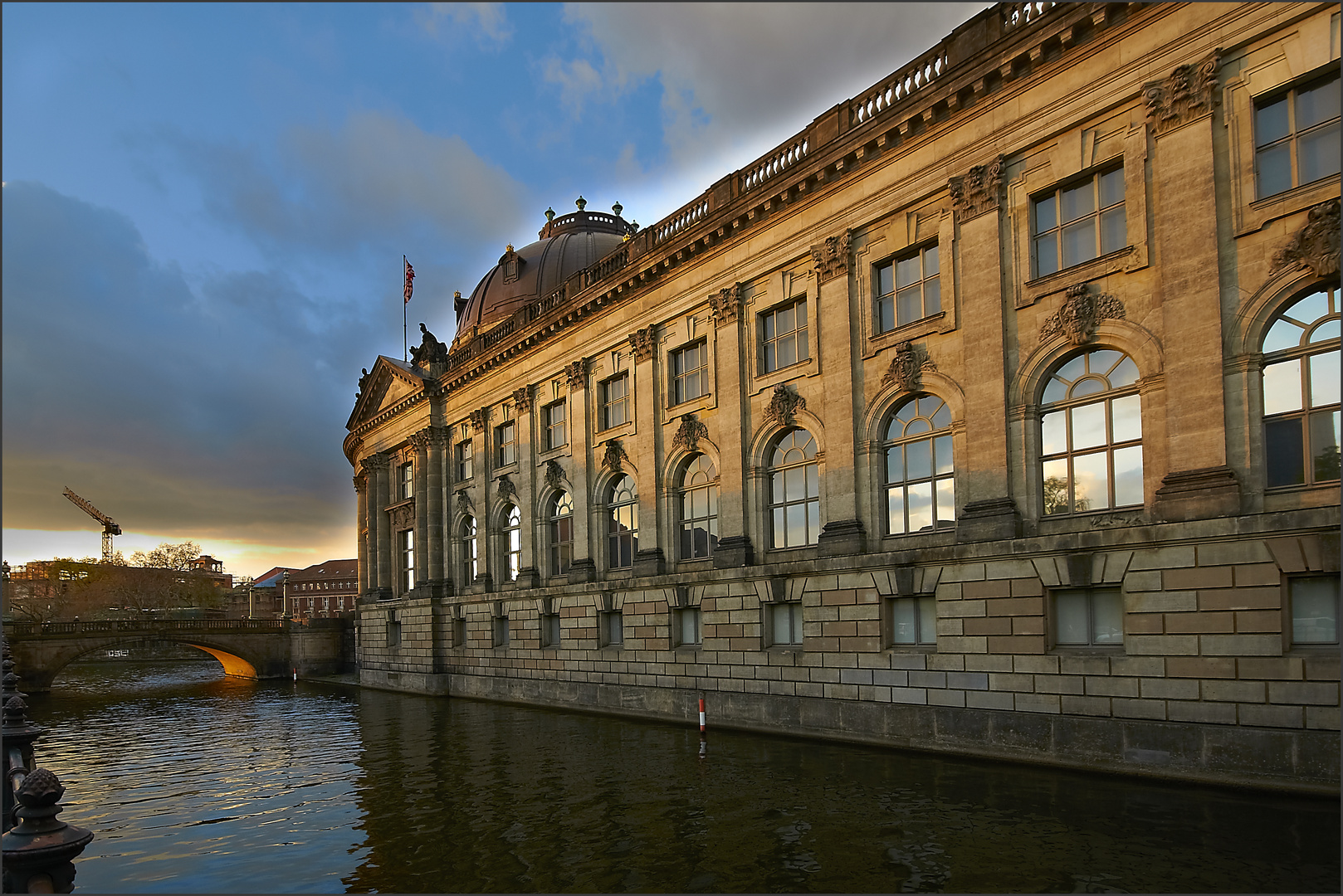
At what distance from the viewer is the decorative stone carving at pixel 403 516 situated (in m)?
51.6

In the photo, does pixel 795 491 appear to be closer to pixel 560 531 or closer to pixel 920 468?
pixel 920 468

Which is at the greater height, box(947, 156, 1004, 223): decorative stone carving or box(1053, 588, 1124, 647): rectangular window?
box(947, 156, 1004, 223): decorative stone carving

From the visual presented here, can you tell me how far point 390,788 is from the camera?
19625 mm

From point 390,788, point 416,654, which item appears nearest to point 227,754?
point 390,788

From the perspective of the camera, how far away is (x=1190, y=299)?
17578mm

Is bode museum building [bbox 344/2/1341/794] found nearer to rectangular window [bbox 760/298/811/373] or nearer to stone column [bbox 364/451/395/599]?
rectangular window [bbox 760/298/811/373]

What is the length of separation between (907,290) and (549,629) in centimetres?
2084

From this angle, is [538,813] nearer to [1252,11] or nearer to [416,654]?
[1252,11]

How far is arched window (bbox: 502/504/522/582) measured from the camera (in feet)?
135

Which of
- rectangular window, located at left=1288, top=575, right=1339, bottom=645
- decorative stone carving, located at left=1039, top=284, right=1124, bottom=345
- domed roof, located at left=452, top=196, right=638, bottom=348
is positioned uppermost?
domed roof, located at left=452, top=196, right=638, bottom=348

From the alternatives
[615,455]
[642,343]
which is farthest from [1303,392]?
[615,455]

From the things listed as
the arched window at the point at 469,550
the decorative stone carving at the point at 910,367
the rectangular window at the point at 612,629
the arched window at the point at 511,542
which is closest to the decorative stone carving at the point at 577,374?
the arched window at the point at 511,542

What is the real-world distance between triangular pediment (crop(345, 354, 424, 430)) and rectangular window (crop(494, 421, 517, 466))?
7.35 meters

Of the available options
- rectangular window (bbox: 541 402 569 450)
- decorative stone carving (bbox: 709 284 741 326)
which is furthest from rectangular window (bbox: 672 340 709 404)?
rectangular window (bbox: 541 402 569 450)
